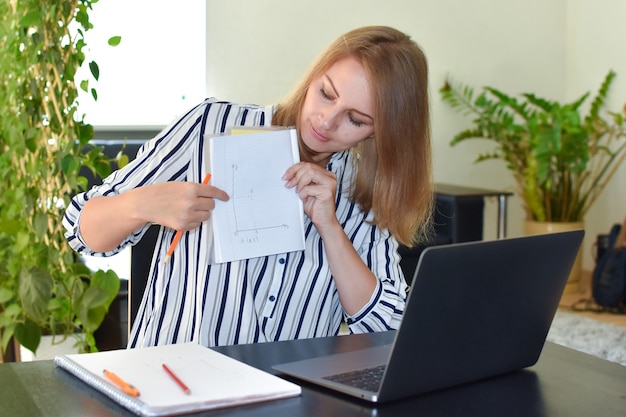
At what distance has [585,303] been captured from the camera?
525 cm

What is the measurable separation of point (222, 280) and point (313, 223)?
20 cm

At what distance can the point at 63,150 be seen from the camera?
93.7 inches

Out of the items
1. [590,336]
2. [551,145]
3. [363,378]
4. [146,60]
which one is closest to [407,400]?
[363,378]

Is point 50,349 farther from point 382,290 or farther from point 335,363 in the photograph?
point 335,363

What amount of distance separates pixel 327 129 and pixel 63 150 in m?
1.04

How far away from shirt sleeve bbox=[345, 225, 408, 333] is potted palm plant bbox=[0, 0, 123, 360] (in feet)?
3.06

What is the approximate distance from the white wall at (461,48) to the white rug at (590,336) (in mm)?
1345

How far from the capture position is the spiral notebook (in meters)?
1.02

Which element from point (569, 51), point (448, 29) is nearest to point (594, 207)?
point (569, 51)

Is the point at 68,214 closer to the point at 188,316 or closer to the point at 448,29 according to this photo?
the point at 188,316

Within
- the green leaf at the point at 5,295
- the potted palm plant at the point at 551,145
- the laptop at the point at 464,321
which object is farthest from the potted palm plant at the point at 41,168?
the potted palm plant at the point at 551,145

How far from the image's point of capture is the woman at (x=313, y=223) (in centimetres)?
161

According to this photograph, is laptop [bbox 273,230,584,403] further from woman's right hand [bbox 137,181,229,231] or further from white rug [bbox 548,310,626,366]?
white rug [bbox 548,310,626,366]

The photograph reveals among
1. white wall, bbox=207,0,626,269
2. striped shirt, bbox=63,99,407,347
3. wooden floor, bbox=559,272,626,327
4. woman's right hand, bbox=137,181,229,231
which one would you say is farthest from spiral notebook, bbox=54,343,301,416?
white wall, bbox=207,0,626,269
